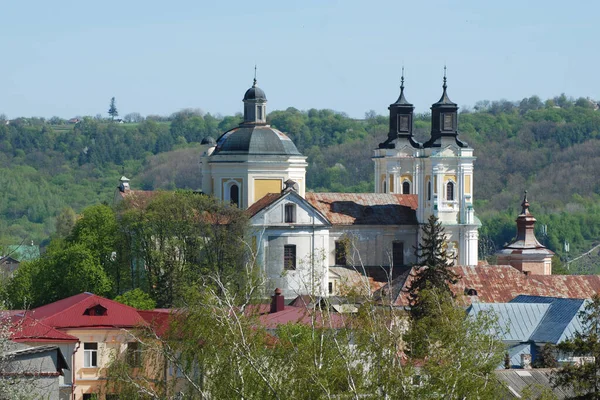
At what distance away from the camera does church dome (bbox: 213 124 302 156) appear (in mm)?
75625

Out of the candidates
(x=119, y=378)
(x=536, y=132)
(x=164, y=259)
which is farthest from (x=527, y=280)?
(x=536, y=132)

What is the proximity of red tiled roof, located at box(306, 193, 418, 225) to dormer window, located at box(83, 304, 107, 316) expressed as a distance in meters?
26.3

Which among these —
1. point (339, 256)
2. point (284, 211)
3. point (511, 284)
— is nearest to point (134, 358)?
point (284, 211)

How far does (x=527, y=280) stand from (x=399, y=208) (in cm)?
891

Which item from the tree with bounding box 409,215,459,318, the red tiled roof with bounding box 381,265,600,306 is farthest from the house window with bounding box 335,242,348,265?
the tree with bounding box 409,215,459,318

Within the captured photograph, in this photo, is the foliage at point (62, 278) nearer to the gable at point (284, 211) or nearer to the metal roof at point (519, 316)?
the gable at point (284, 211)

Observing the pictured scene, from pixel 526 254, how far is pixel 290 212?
626 inches

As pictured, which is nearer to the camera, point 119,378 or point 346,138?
point 119,378

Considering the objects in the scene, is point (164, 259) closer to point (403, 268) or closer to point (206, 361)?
point (403, 268)

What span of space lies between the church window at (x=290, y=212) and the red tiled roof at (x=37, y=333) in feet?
83.2

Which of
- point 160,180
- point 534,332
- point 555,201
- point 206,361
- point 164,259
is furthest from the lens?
point 160,180

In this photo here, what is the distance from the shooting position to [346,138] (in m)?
191

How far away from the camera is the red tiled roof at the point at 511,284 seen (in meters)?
69.2

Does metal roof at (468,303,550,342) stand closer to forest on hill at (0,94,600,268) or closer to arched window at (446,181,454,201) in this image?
arched window at (446,181,454,201)
